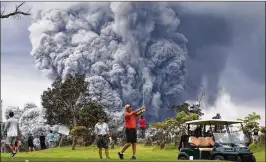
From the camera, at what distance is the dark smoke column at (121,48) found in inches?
4129

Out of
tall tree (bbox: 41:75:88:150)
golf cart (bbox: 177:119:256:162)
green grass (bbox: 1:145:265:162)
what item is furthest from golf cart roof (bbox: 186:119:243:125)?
tall tree (bbox: 41:75:88:150)

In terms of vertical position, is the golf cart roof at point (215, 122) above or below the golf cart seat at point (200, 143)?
above

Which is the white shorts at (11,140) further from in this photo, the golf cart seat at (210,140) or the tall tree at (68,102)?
the tall tree at (68,102)

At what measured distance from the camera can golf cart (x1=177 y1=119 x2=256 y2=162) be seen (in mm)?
20266

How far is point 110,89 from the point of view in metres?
101

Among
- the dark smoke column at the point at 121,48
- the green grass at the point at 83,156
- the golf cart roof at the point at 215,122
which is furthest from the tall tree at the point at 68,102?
the dark smoke column at the point at 121,48

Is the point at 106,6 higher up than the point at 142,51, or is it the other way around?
the point at 106,6

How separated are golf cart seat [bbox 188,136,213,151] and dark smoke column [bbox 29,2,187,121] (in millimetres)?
80316

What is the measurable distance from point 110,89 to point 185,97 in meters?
15.2

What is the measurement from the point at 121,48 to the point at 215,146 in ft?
289

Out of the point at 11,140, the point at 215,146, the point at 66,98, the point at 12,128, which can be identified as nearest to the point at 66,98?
the point at 66,98

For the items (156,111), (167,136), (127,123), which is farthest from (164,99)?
(127,123)

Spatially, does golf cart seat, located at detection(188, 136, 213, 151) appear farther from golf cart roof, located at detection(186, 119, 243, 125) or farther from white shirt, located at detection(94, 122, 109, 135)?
white shirt, located at detection(94, 122, 109, 135)

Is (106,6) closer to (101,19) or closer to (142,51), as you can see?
(101,19)
